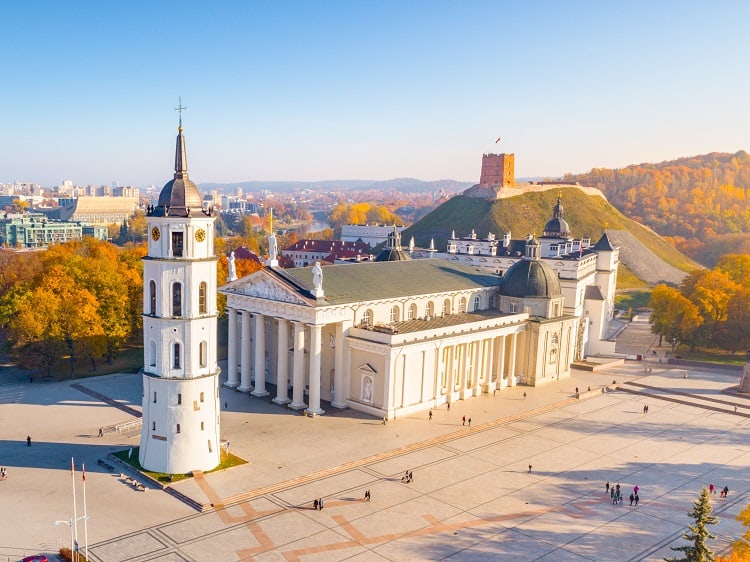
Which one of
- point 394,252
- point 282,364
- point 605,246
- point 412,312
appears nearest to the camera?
point 282,364

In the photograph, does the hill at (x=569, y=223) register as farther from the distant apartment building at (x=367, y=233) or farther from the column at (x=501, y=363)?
the column at (x=501, y=363)

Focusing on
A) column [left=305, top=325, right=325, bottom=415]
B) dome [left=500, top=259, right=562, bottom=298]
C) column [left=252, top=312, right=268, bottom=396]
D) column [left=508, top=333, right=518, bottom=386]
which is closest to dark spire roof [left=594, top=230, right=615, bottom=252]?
dome [left=500, top=259, right=562, bottom=298]

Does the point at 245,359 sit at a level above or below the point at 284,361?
below

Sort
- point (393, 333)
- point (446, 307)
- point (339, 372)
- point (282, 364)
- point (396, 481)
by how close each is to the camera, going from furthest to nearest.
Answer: point (446, 307) < point (282, 364) < point (339, 372) < point (393, 333) < point (396, 481)

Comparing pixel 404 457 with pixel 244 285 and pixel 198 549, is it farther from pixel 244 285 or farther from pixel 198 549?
pixel 244 285

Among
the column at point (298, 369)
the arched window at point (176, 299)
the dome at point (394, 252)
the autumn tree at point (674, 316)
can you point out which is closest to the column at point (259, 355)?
the column at point (298, 369)

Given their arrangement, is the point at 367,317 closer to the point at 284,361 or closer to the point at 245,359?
the point at 284,361

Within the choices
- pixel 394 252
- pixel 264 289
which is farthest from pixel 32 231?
pixel 264 289
